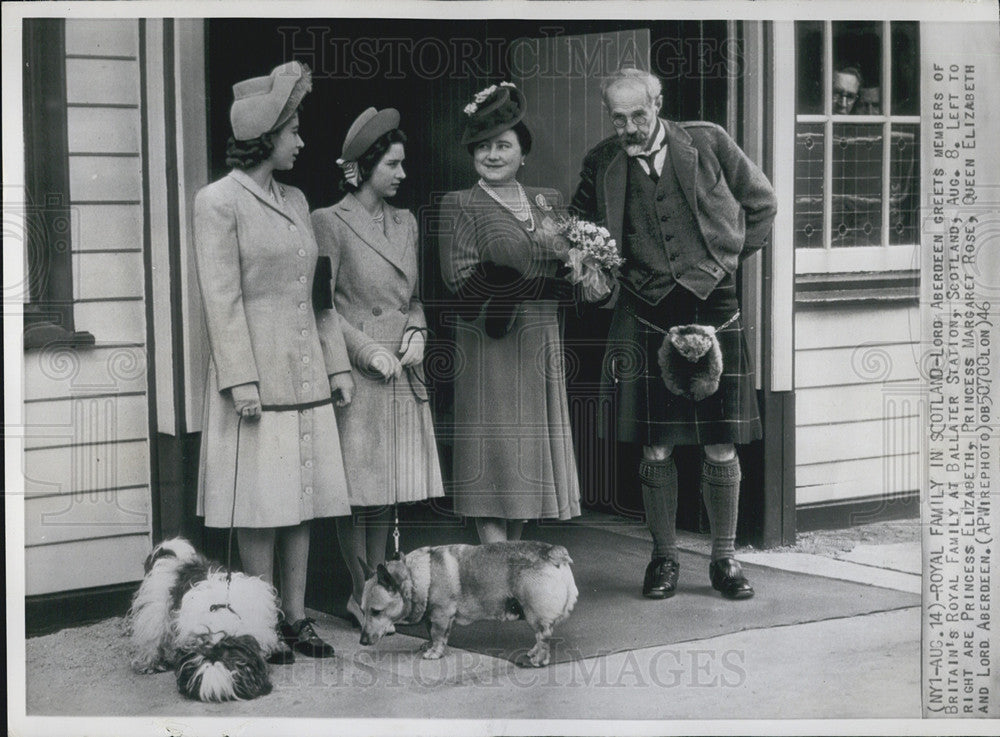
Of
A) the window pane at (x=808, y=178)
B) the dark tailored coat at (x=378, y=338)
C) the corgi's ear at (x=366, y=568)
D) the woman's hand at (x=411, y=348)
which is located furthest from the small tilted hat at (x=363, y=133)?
the window pane at (x=808, y=178)

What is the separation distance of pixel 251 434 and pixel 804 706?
89.9 inches

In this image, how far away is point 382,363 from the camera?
503 centimetres

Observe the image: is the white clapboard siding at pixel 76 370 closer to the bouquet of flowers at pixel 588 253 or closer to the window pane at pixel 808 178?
the bouquet of flowers at pixel 588 253

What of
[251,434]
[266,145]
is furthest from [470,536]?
[266,145]

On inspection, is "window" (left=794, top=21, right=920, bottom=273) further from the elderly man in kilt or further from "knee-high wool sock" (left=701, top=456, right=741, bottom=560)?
"knee-high wool sock" (left=701, top=456, right=741, bottom=560)

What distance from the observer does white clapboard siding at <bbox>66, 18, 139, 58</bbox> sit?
198 inches

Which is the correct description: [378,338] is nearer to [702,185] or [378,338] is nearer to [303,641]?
[303,641]

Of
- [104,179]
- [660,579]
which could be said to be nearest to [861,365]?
[660,579]

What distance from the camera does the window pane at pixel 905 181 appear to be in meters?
5.18

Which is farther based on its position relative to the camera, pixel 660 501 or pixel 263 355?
pixel 660 501

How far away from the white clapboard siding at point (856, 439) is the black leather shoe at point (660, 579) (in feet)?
2.25

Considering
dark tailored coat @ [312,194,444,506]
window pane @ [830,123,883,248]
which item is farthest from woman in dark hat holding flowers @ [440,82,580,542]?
window pane @ [830,123,883,248]

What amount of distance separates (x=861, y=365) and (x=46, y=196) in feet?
10.5

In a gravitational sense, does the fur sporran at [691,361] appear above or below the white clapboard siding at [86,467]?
above
